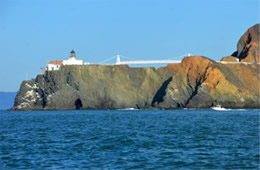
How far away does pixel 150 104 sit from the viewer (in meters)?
157

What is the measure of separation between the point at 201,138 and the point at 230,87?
323 ft

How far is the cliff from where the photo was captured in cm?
14425

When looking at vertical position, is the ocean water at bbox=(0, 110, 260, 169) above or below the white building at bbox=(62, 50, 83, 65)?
below

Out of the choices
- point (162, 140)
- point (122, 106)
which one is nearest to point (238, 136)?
point (162, 140)

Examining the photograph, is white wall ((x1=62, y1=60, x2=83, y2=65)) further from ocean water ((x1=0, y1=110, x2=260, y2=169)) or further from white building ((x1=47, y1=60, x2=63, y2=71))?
ocean water ((x1=0, y1=110, x2=260, y2=169))

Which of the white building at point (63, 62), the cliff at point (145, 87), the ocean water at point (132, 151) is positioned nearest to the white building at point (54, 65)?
the white building at point (63, 62)

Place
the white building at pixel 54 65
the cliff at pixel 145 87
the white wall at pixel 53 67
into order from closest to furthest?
Result: the cliff at pixel 145 87 < the white wall at pixel 53 67 < the white building at pixel 54 65

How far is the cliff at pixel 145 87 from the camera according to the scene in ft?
473

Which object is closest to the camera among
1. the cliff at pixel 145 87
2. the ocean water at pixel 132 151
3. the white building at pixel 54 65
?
the ocean water at pixel 132 151

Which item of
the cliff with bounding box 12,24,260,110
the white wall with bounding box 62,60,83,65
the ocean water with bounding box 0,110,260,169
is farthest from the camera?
the white wall with bounding box 62,60,83,65

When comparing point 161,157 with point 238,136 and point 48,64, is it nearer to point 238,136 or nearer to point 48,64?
point 238,136

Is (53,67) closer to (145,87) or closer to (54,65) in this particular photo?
(54,65)

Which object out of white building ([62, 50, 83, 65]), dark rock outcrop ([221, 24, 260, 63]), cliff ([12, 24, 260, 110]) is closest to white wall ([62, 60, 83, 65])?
white building ([62, 50, 83, 65])

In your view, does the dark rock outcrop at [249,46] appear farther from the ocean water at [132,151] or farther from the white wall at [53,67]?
the ocean water at [132,151]
